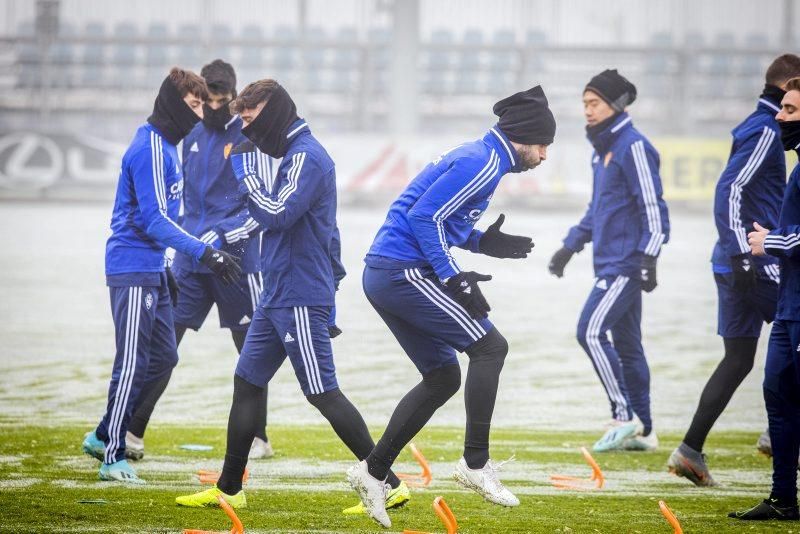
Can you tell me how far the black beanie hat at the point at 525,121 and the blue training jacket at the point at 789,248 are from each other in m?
1.09

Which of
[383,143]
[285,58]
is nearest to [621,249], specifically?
[383,143]

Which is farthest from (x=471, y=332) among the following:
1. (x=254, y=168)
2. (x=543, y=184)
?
(x=543, y=184)

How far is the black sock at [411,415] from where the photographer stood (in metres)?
5.34

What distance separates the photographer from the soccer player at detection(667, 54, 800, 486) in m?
6.51

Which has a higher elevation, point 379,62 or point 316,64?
point 379,62

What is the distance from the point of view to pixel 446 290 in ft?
17.8

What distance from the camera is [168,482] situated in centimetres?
619

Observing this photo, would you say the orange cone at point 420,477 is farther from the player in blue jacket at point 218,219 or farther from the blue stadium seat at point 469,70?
the blue stadium seat at point 469,70

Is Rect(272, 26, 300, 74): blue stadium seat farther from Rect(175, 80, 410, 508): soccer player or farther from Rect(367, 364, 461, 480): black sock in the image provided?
Rect(367, 364, 461, 480): black sock

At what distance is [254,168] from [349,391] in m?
4.31

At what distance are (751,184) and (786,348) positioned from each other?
1559 mm

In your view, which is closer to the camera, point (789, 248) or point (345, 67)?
point (789, 248)

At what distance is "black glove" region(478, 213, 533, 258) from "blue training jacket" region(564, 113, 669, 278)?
1928mm

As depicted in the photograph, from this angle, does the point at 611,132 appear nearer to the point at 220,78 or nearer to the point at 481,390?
the point at 220,78
